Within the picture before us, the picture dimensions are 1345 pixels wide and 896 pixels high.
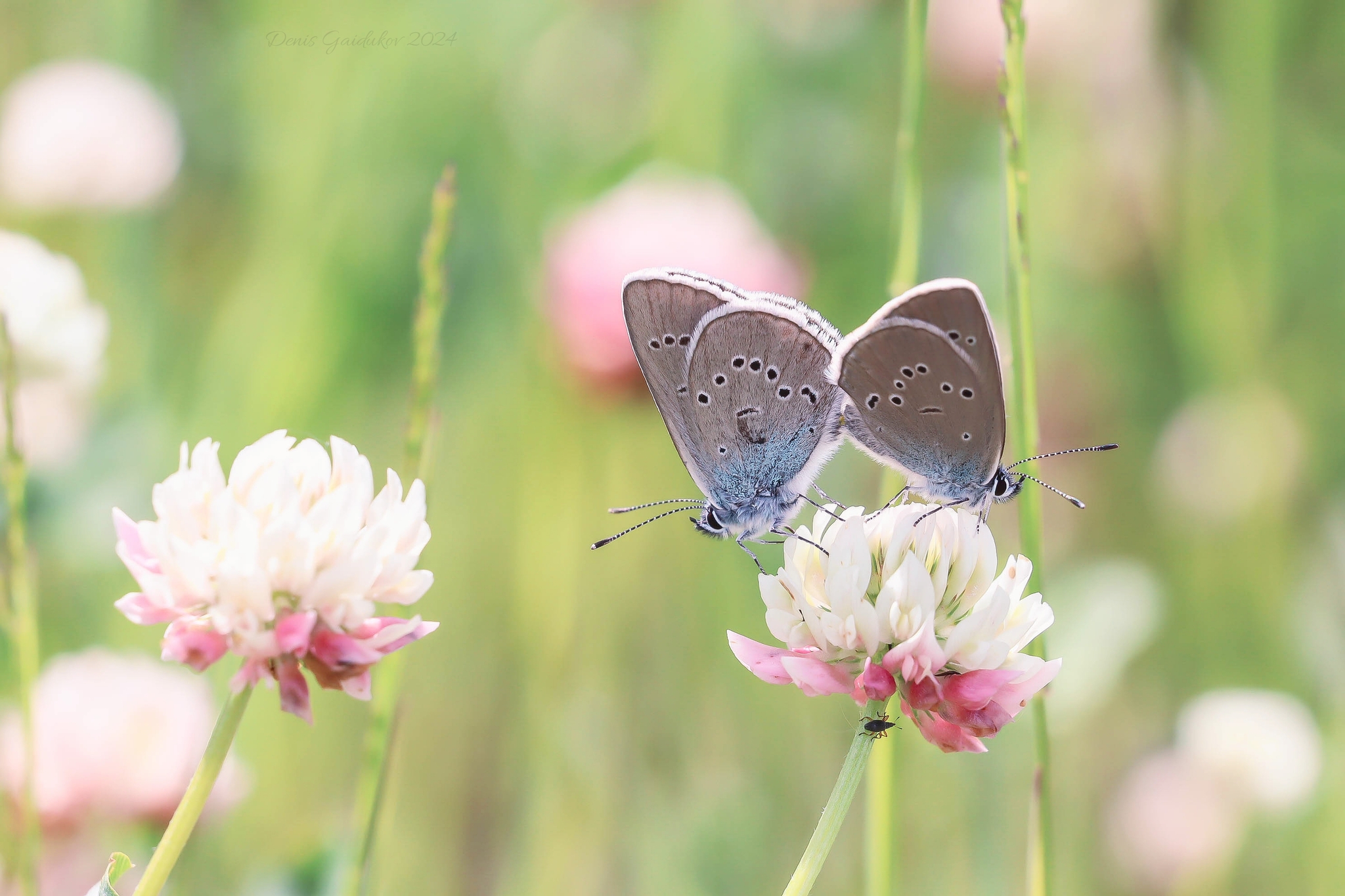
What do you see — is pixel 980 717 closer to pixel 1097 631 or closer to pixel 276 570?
pixel 276 570

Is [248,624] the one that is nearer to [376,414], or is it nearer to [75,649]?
[75,649]

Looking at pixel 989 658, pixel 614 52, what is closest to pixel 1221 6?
pixel 614 52

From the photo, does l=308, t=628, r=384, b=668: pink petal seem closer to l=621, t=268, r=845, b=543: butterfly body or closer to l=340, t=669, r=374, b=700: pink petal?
l=340, t=669, r=374, b=700: pink petal

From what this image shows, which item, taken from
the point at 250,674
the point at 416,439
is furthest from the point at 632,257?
the point at 250,674

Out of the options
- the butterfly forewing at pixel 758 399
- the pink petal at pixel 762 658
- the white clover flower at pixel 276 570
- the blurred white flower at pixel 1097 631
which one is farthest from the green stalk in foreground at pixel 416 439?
the blurred white flower at pixel 1097 631

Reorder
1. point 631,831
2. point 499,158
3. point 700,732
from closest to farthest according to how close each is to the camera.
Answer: point 631,831
point 700,732
point 499,158

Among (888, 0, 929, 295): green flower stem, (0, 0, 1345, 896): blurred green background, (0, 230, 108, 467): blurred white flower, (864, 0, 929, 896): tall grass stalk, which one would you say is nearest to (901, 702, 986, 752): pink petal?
(864, 0, 929, 896): tall grass stalk

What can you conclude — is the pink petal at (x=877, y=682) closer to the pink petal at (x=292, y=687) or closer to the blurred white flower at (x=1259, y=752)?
the pink petal at (x=292, y=687)
